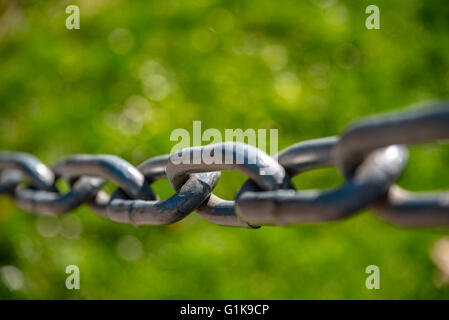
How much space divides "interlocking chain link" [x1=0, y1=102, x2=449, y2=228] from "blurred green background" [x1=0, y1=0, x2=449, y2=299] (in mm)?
823

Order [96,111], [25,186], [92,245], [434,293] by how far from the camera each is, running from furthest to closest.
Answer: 1. [96,111]
2. [92,245]
3. [434,293]
4. [25,186]

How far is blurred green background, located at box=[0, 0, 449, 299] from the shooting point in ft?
5.22

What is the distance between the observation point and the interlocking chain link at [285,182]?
0.44 m

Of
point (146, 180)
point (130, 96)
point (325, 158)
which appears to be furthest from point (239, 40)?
point (325, 158)

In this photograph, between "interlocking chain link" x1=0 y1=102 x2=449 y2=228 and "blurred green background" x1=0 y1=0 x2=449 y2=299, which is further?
"blurred green background" x1=0 y1=0 x2=449 y2=299

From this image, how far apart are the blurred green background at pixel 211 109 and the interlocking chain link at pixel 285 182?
82cm

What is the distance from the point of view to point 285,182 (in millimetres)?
570

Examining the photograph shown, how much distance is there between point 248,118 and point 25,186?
0.88 meters

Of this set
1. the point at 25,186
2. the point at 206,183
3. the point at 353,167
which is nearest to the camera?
the point at 353,167

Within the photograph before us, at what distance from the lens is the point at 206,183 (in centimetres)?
68

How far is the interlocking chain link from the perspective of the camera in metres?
0.44
